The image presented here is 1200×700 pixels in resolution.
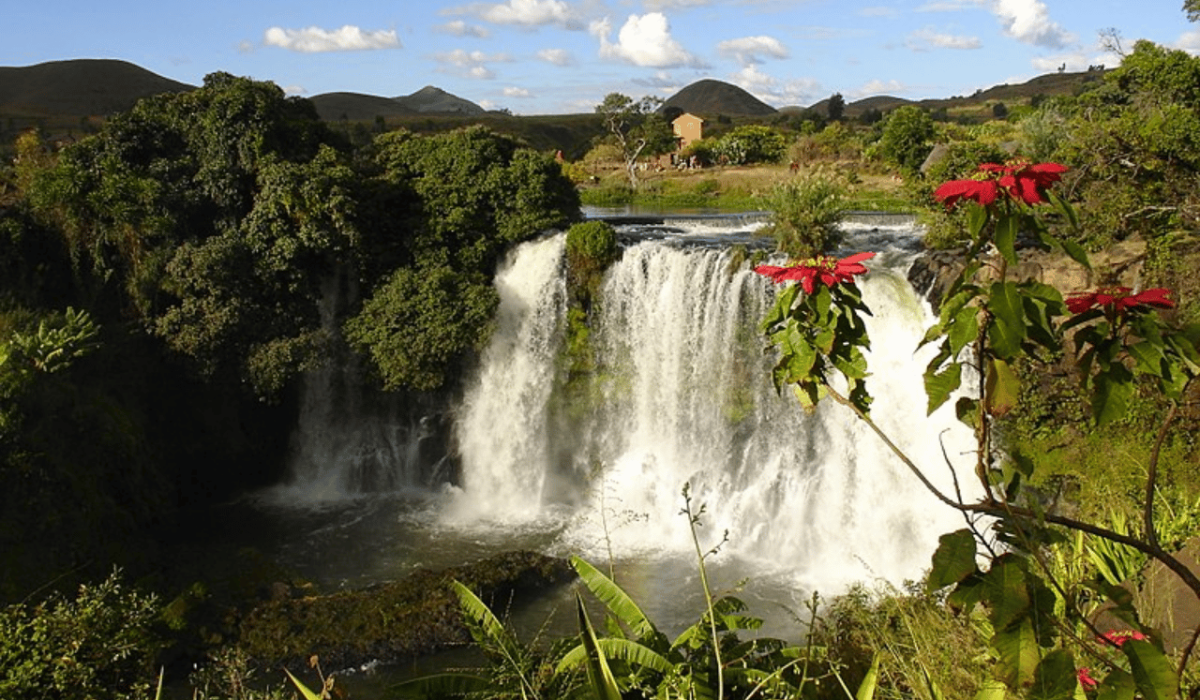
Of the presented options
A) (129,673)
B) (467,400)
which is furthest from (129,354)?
(129,673)

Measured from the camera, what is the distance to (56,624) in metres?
5.90

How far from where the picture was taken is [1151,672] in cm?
231

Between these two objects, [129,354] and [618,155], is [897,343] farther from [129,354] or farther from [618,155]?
[618,155]

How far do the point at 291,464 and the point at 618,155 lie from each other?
32558mm

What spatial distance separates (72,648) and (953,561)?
559 centimetres

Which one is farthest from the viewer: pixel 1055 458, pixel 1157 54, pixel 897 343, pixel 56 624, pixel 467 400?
pixel 467 400

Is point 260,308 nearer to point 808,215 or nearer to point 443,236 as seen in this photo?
point 443,236

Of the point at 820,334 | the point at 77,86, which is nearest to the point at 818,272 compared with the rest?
the point at 820,334

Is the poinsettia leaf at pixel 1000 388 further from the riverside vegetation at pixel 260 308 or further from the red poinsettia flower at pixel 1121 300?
the riverside vegetation at pixel 260 308

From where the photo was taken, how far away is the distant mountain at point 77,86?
208 feet

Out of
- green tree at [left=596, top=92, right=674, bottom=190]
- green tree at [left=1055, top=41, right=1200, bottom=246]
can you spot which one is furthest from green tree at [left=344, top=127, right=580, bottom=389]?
green tree at [left=596, top=92, right=674, bottom=190]

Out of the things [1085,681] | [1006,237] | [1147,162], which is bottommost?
[1085,681]

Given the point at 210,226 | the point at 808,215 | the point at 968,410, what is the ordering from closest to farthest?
the point at 968,410
the point at 210,226
the point at 808,215

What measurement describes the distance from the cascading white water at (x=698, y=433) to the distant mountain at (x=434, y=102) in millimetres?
113524
